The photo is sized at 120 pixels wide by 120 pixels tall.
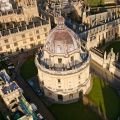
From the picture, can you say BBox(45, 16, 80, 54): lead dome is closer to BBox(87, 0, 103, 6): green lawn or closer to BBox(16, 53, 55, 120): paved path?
BBox(16, 53, 55, 120): paved path

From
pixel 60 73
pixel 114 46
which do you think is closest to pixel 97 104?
pixel 60 73

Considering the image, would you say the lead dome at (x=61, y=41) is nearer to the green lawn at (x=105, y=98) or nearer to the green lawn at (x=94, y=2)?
the green lawn at (x=105, y=98)

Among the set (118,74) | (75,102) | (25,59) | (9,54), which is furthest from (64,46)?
(9,54)

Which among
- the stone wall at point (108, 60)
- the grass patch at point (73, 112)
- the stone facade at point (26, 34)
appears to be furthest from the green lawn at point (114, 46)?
the grass patch at point (73, 112)

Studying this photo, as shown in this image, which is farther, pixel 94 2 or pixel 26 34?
pixel 94 2

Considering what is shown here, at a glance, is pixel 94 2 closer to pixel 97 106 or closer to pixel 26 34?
pixel 26 34

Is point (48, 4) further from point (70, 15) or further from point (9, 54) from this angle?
point (9, 54)

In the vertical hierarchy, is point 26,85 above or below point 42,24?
below
